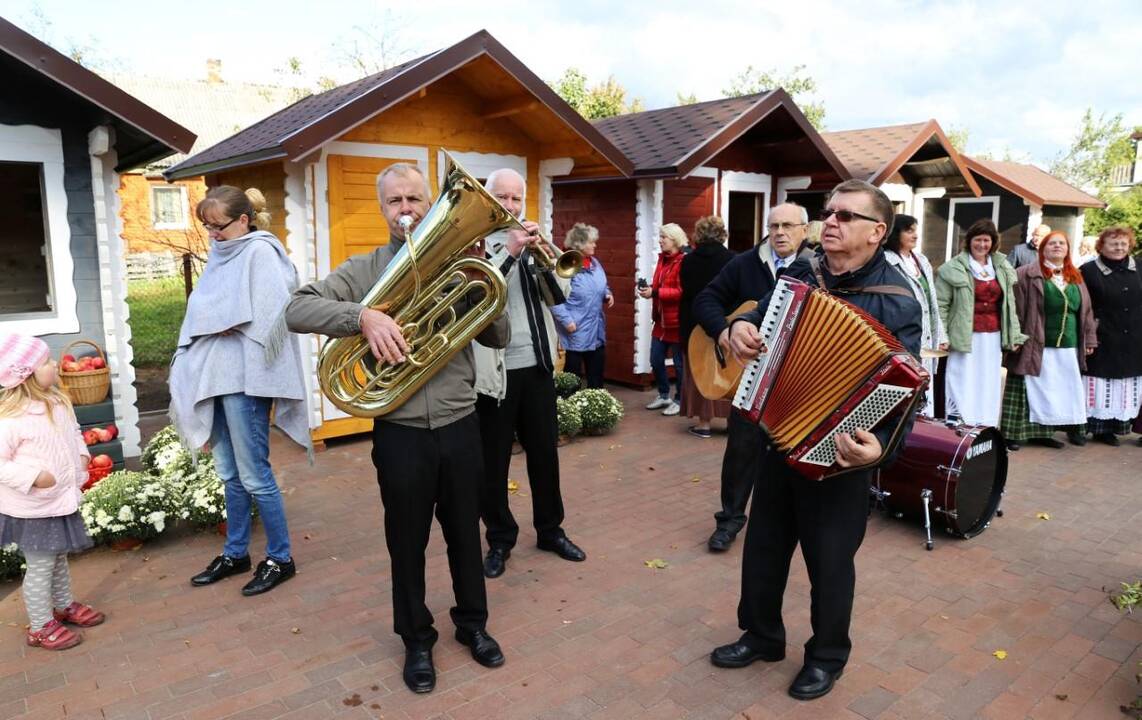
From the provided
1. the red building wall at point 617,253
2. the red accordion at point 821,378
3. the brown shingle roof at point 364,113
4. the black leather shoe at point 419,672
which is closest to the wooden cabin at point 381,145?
the brown shingle roof at point 364,113

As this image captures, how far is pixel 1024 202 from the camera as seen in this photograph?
1599 cm

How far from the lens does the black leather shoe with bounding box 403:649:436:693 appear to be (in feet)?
10.5

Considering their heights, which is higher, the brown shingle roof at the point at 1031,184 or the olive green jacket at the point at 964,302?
the brown shingle roof at the point at 1031,184

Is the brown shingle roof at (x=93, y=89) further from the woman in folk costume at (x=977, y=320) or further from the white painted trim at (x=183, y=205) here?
the white painted trim at (x=183, y=205)

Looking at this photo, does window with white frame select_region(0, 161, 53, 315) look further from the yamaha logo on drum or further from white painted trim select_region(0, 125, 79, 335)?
the yamaha logo on drum

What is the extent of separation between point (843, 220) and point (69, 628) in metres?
3.96

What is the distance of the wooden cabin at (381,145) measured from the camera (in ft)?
20.7

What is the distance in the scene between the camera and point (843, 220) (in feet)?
9.71

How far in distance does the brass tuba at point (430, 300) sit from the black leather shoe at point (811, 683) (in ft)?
6.34

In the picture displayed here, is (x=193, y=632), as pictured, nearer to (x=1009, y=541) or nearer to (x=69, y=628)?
(x=69, y=628)

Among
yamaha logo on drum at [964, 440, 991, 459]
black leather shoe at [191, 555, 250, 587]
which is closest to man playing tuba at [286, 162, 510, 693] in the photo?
black leather shoe at [191, 555, 250, 587]

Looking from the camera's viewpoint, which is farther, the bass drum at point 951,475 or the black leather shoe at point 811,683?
the bass drum at point 951,475

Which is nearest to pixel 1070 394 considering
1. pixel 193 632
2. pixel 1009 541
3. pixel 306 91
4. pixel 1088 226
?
pixel 1009 541

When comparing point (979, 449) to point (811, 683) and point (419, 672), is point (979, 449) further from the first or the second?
point (419, 672)
